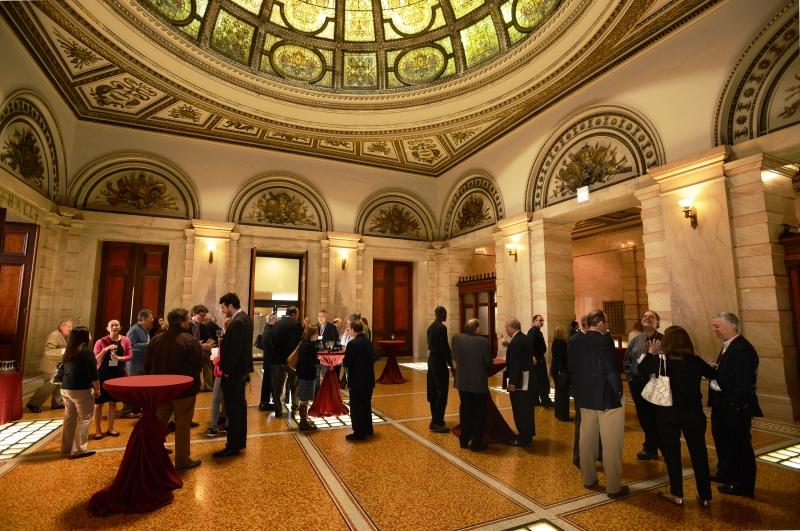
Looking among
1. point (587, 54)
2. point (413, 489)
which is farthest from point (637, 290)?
point (413, 489)

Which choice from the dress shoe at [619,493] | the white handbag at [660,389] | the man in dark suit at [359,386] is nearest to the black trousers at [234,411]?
the man in dark suit at [359,386]

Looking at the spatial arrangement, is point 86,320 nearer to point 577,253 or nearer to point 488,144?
point 488,144

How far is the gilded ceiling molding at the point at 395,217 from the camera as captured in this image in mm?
13891

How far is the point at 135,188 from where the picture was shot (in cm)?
1116

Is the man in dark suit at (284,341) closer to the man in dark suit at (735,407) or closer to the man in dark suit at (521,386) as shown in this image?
the man in dark suit at (521,386)

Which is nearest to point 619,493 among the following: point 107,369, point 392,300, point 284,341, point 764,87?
point 284,341

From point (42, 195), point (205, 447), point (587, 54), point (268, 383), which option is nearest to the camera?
point (205, 447)

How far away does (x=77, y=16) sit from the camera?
7195 millimetres

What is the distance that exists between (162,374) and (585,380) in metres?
4.11

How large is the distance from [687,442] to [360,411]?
3388 millimetres

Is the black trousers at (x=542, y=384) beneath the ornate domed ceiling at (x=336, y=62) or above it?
beneath

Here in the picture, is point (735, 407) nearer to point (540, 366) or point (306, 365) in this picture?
point (540, 366)

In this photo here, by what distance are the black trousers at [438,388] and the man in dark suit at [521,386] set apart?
0.96 metres

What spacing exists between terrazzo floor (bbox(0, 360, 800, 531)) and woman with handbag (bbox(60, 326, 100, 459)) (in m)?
0.23
